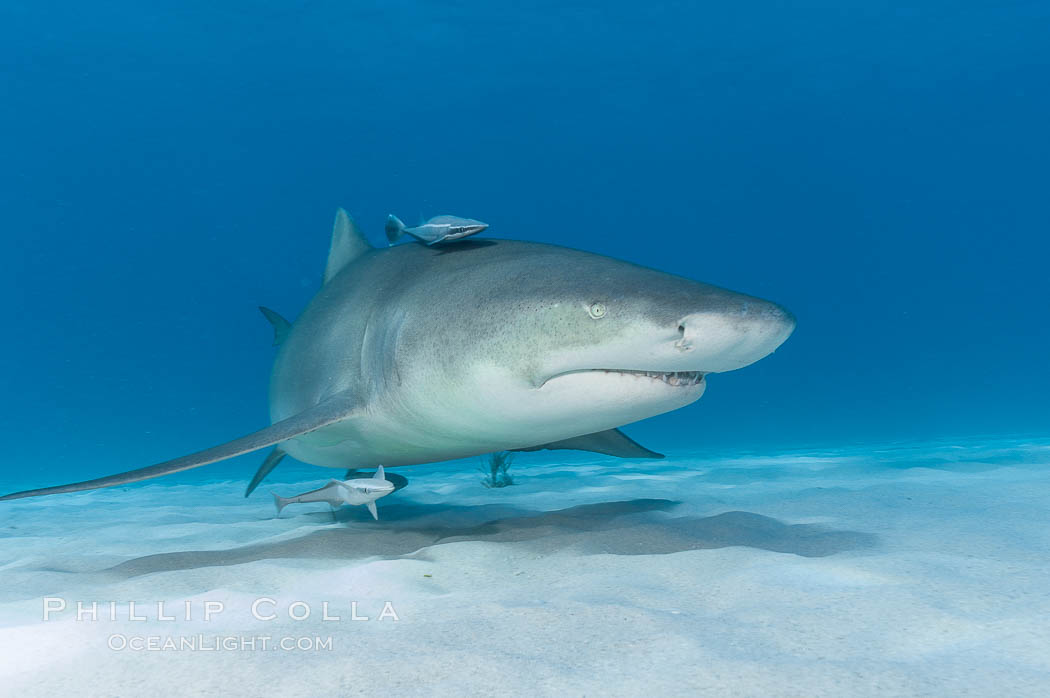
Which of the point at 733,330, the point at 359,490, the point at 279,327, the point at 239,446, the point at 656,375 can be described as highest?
the point at 279,327

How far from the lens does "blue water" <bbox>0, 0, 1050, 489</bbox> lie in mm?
31656

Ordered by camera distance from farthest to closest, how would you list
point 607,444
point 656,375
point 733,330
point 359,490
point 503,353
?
point 607,444 < point 359,490 < point 503,353 < point 656,375 < point 733,330

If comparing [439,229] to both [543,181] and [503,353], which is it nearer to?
[503,353]

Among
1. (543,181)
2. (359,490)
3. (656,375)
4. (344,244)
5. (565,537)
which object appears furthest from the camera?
(543,181)

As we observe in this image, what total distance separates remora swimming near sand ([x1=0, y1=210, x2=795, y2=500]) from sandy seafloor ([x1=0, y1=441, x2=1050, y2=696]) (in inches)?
21.0

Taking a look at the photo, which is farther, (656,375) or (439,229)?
(439,229)

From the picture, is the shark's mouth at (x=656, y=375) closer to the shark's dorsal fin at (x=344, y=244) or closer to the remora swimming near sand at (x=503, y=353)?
the remora swimming near sand at (x=503, y=353)

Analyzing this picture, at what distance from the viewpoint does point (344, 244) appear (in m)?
5.19

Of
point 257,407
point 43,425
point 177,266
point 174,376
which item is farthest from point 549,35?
point 43,425

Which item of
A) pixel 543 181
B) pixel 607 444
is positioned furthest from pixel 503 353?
pixel 543 181

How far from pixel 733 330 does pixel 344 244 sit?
147 inches

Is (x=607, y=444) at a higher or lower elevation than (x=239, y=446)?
lower

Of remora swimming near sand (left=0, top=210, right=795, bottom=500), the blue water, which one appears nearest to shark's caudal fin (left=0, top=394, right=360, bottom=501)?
remora swimming near sand (left=0, top=210, right=795, bottom=500)

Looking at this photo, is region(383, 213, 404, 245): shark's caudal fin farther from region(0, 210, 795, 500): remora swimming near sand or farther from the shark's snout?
the shark's snout
